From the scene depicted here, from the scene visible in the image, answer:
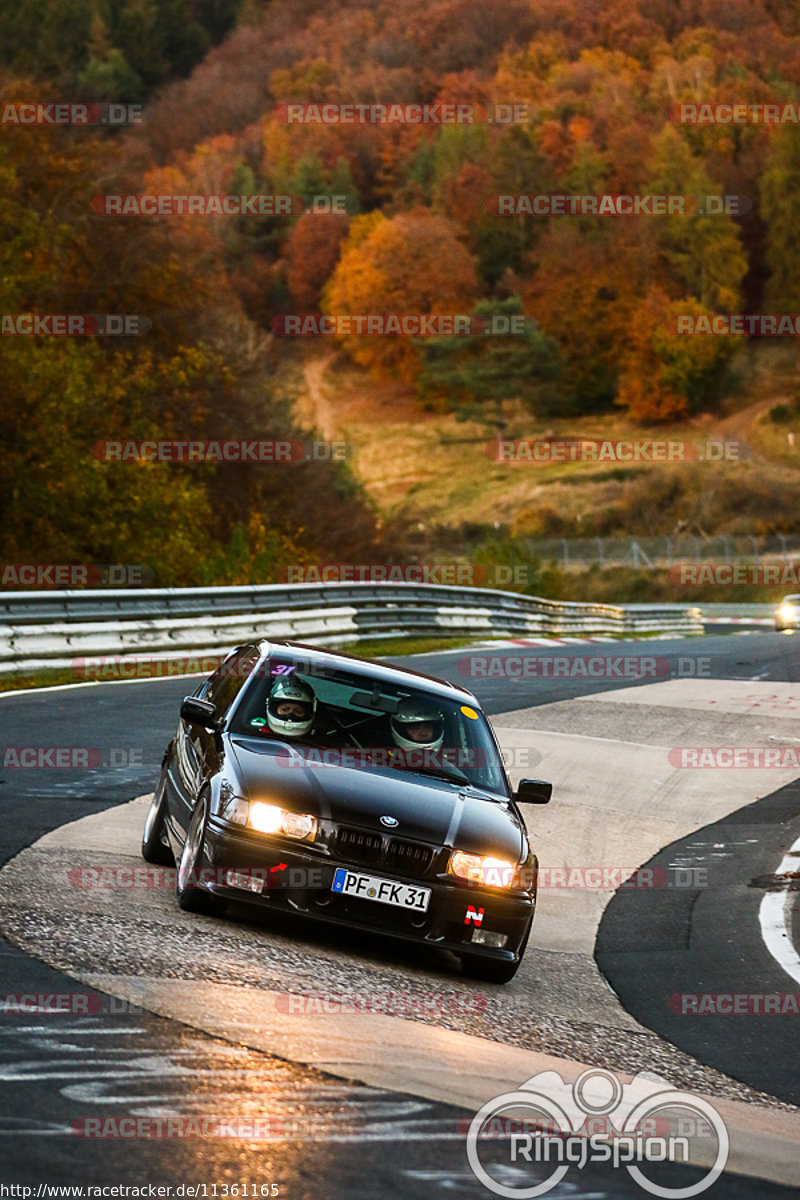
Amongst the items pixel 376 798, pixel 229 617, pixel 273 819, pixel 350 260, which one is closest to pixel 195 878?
pixel 273 819

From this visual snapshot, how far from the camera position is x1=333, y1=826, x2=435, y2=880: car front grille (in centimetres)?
777

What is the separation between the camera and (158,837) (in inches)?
364

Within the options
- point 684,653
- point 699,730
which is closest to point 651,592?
point 684,653

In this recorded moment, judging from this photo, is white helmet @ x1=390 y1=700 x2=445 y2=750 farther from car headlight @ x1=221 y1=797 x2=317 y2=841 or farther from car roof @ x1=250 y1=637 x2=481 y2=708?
car headlight @ x1=221 y1=797 x2=317 y2=841

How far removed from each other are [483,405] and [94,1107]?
11560 cm

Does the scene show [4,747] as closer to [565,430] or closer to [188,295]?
[188,295]

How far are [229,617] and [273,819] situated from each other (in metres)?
15.9

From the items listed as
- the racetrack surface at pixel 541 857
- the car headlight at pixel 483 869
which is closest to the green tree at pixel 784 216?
the racetrack surface at pixel 541 857

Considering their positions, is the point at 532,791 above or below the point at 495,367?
below

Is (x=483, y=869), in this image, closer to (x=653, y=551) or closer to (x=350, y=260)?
(x=653, y=551)

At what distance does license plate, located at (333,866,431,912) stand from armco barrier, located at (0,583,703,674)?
39.6ft

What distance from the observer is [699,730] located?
1798cm

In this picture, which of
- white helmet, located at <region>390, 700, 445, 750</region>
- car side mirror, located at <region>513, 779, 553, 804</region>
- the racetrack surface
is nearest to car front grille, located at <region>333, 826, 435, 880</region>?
the racetrack surface

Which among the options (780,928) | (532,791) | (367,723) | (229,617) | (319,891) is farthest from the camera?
(229,617)
